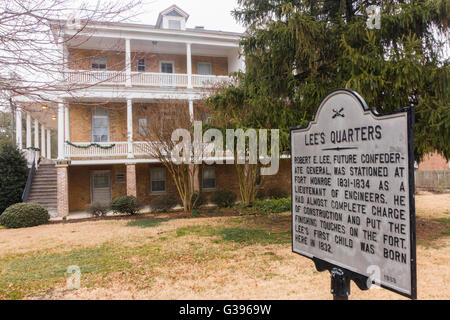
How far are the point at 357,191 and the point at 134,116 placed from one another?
17299 millimetres

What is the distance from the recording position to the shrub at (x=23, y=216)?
1181 cm

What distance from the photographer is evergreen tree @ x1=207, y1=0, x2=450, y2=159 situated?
6.91 meters

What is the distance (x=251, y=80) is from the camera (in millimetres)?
Result: 9227

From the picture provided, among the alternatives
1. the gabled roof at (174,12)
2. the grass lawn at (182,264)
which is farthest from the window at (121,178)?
the gabled roof at (174,12)

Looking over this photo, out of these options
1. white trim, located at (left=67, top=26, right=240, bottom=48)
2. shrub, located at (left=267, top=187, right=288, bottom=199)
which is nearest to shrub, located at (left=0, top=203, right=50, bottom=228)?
white trim, located at (left=67, top=26, right=240, bottom=48)

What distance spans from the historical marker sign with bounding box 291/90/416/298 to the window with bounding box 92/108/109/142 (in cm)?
1662

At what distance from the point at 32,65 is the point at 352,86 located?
19.6 ft

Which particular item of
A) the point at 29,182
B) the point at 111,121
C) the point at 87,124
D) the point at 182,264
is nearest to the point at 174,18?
the point at 111,121

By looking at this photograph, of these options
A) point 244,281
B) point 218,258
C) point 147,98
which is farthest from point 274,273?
point 147,98

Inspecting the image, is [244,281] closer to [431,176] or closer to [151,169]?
[151,169]

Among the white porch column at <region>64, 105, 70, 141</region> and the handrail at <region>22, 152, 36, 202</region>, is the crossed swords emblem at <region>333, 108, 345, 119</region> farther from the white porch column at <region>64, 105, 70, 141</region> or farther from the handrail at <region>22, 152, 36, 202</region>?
the white porch column at <region>64, 105, 70, 141</region>

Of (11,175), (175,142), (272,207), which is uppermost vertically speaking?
(175,142)

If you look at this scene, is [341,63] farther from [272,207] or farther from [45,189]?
[45,189]

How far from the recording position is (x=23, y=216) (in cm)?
1193
